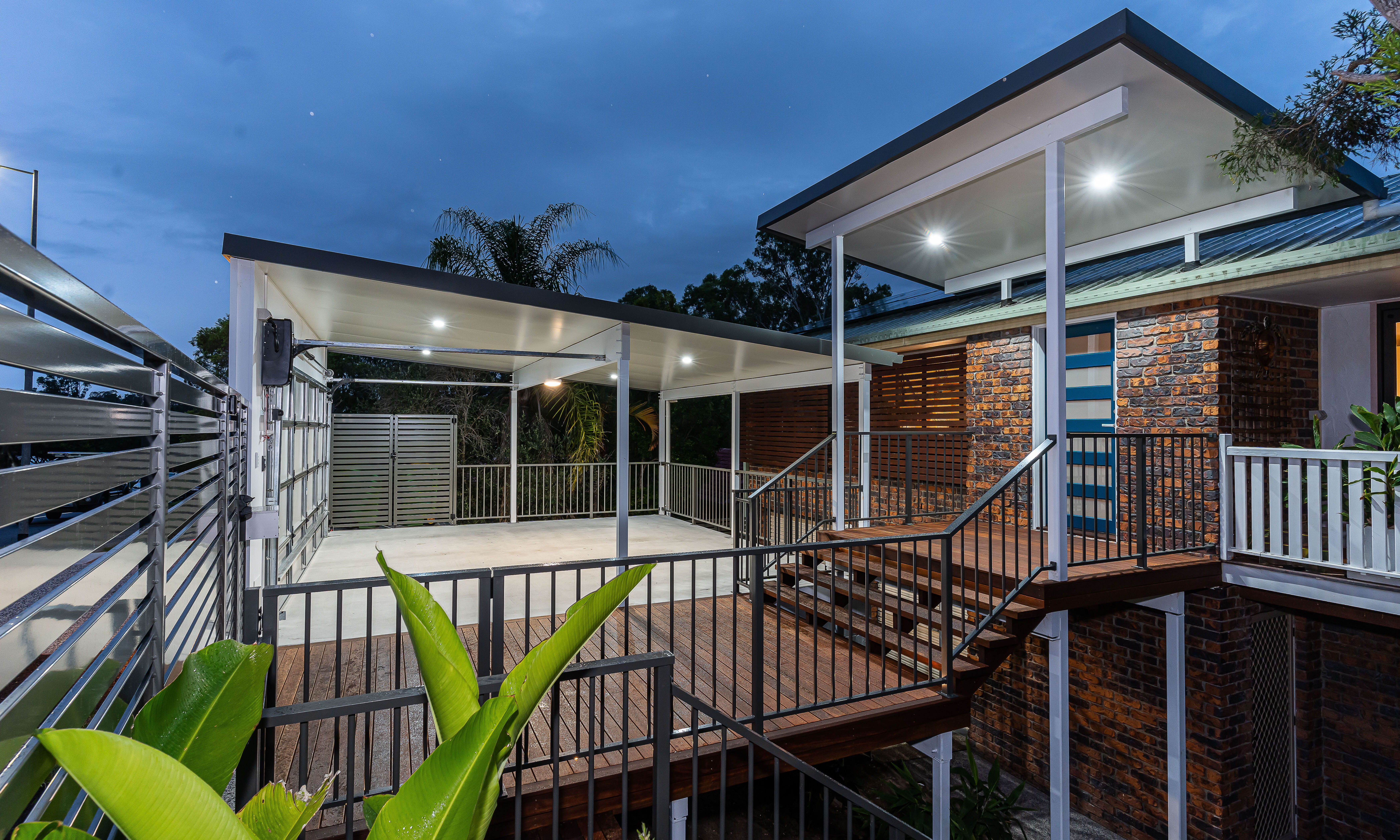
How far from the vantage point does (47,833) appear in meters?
1.01

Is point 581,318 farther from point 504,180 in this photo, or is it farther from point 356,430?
point 504,180

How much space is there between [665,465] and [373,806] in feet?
33.1

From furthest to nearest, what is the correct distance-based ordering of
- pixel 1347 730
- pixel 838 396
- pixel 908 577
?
pixel 838 396
pixel 1347 730
pixel 908 577

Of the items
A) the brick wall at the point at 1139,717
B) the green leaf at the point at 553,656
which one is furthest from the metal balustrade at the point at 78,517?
the brick wall at the point at 1139,717

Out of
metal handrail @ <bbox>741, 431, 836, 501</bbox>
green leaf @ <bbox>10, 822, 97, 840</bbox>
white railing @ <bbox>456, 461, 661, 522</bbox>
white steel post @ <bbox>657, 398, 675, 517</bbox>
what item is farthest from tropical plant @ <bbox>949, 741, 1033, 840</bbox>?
white steel post @ <bbox>657, 398, 675, 517</bbox>

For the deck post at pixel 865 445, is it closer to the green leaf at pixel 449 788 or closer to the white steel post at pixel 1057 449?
the white steel post at pixel 1057 449

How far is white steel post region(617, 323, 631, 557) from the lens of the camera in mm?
5406

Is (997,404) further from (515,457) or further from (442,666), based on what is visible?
(515,457)

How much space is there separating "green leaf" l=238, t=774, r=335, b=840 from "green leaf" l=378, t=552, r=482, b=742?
0.97 feet

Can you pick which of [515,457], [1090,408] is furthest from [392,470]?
[1090,408]

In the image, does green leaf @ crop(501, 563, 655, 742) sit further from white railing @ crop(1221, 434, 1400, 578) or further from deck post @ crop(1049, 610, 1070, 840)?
white railing @ crop(1221, 434, 1400, 578)

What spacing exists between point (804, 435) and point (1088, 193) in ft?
18.6

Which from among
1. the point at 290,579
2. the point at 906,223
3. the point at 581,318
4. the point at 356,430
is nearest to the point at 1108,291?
the point at 906,223

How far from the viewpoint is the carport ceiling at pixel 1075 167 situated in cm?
356
